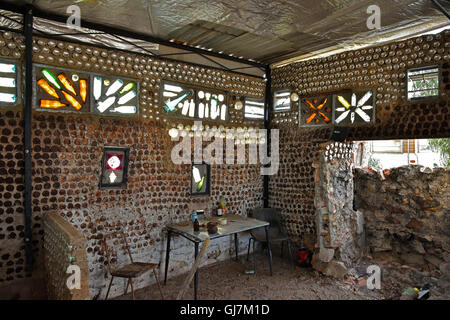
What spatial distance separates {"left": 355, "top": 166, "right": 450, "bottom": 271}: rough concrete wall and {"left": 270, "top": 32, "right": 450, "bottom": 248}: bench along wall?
4.08ft

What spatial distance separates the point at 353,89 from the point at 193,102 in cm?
297

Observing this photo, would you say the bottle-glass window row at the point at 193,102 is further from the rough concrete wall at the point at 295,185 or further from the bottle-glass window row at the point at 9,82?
the bottle-glass window row at the point at 9,82

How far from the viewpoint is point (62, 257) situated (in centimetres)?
318

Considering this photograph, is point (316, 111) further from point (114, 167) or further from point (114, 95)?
point (114, 167)

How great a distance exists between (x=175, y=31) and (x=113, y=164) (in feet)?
7.72

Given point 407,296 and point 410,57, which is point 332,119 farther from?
point 407,296

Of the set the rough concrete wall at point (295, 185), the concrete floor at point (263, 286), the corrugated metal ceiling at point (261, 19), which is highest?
the corrugated metal ceiling at point (261, 19)

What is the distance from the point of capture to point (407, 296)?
4.49 m

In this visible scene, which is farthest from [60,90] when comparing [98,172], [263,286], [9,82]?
[263,286]

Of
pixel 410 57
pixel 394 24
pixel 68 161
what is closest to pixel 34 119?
pixel 68 161

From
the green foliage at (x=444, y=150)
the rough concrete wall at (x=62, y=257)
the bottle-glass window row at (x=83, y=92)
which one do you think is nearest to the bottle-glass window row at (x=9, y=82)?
the bottle-glass window row at (x=83, y=92)

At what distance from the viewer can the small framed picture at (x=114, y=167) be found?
4.57 metres

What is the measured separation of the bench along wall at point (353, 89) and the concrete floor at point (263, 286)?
1.07 meters

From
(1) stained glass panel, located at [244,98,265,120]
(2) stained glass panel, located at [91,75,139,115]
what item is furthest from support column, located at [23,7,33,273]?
(1) stained glass panel, located at [244,98,265,120]
